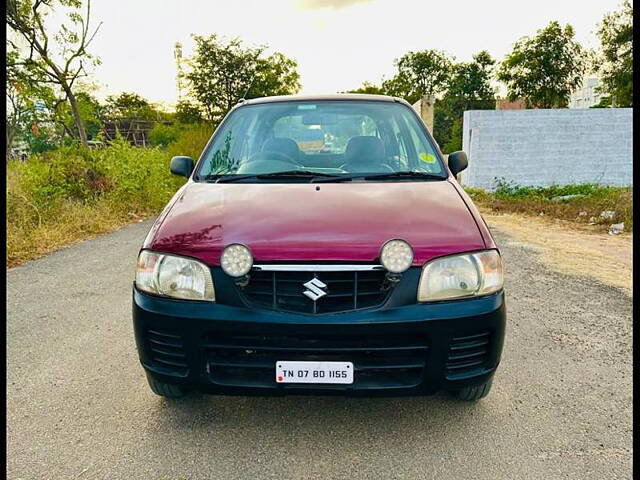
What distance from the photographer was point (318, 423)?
2.44 meters

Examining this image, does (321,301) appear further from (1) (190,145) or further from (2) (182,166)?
(1) (190,145)

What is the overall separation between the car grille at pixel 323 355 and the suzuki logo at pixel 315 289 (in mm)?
150

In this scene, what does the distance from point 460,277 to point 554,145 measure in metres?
9.76

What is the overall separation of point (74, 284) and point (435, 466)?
12.6ft

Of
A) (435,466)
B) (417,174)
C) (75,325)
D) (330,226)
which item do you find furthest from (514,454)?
(75,325)

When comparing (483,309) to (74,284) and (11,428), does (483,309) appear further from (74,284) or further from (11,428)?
(74,284)

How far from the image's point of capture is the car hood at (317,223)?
2.08m

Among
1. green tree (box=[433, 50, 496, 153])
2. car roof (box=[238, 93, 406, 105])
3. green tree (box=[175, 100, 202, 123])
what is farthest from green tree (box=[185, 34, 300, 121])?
car roof (box=[238, 93, 406, 105])

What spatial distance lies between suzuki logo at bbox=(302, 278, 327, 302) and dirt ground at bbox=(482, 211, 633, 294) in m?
3.56

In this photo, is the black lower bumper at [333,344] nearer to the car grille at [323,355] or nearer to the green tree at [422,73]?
the car grille at [323,355]

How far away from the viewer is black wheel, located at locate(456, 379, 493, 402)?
241 centimetres

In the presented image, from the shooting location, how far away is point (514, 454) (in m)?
2.22

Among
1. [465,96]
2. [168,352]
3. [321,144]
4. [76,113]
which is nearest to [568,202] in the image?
[321,144]

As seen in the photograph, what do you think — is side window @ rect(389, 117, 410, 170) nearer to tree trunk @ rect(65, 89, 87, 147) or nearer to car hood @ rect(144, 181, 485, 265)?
car hood @ rect(144, 181, 485, 265)
